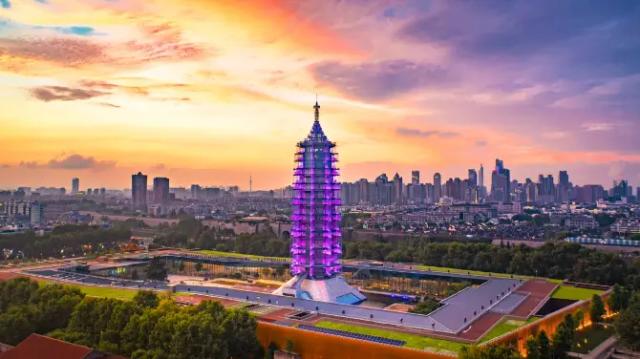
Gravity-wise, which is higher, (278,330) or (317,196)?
(317,196)

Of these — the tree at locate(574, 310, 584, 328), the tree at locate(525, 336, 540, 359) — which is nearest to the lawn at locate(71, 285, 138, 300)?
the tree at locate(525, 336, 540, 359)

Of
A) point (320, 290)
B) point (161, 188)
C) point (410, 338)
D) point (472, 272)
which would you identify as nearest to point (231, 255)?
point (320, 290)

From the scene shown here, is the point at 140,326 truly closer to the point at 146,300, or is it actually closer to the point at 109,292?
the point at 146,300

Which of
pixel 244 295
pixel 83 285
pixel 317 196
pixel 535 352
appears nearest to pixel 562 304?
pixel 535 352

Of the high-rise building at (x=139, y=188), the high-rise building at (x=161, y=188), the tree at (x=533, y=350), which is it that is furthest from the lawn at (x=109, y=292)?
the high-rise building at (x=161, y=188)

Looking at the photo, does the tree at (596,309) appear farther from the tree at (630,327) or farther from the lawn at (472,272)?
the lawn at (472,272)

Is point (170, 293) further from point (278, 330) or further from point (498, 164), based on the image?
point (498, 164)
